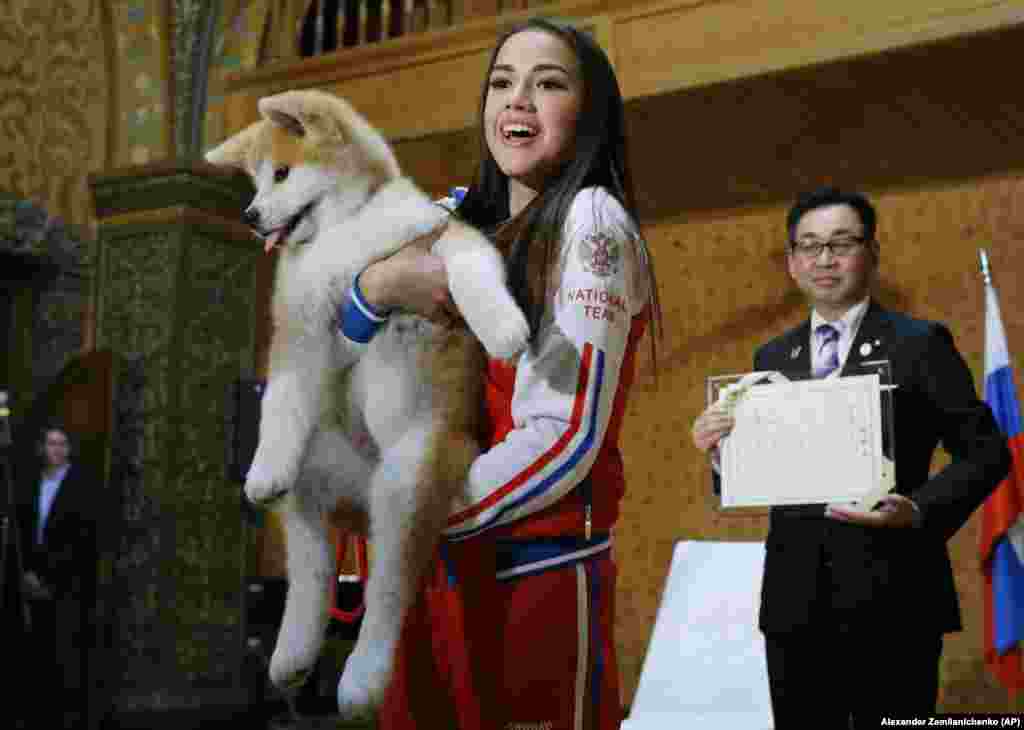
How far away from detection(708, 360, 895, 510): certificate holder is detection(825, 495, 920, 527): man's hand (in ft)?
0.97

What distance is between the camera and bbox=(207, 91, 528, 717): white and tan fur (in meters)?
0.92

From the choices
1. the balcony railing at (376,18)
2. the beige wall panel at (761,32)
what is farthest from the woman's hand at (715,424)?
the balcony railing at (376,18)

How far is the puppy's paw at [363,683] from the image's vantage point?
899mm

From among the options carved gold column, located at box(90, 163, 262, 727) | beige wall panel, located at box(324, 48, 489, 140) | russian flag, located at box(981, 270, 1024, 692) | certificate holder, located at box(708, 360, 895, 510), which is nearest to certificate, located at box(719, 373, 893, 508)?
certificate holder, located at box(708, 360, 895, 510)

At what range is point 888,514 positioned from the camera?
1.94 meters

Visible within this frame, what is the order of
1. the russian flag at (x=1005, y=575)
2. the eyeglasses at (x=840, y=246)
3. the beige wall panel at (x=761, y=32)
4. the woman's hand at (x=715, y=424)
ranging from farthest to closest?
the beige wall panel at (x=761, y=32) → the russian flag at (x=1005, y=575) → the eyeglasses at (x=840, y=246) → the woman's hand at (x=715, y=424)

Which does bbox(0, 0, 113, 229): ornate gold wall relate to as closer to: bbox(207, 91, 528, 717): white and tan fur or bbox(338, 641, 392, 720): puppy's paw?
bbox(207, 91, 528, 717): white and tan fur

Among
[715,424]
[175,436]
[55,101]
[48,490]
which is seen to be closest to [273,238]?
[715,424]

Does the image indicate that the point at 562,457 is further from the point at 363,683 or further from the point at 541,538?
the point at 363,683

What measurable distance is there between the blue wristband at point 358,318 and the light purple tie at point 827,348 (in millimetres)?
1274

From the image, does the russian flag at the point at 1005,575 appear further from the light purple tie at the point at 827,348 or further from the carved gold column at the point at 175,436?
the carved gold column at the point at 175,436

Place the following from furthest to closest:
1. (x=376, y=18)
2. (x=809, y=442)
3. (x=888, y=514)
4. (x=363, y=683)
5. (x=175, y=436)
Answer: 1. (x=376, y=18)
2. (x=175, y=436)
3. (x=888, y=514)
4. (x=809, y=442)
5. (x=363, y=683)

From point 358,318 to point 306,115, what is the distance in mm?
195

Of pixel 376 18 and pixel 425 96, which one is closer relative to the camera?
pixel 425 96
